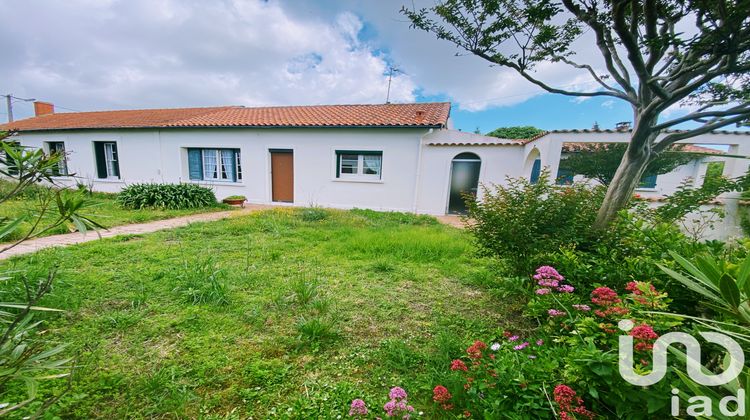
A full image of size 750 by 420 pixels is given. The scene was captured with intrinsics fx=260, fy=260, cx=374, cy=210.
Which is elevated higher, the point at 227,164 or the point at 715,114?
the point at 715,114

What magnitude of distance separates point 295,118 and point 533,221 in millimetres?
9865

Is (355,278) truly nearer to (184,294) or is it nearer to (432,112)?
(184,294)

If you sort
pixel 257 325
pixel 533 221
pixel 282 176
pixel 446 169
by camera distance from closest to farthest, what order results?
pixel 257 325, pixel 533 221, pixel 446 169, pixel 282 176

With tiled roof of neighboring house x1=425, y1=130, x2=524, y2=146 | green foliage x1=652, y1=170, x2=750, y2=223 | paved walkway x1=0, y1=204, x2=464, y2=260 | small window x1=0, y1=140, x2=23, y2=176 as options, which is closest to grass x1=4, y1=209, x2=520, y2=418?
paved walkway x1=0, y1=204, x2=464, y2=260

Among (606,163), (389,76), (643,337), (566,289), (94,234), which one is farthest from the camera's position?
(389,76)

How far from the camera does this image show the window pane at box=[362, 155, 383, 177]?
941 centimetres

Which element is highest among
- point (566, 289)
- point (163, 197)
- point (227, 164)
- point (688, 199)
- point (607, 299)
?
point (227, 164)

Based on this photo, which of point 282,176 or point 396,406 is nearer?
point 396,406

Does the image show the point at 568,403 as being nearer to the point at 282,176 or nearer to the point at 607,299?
the point at 607,299

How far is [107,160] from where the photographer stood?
38.5ft

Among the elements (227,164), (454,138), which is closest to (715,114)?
(454,138)

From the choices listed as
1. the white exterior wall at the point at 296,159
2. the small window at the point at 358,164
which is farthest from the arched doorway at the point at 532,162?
the small window at the point at 358,164

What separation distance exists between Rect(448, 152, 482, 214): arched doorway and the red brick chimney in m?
24.5

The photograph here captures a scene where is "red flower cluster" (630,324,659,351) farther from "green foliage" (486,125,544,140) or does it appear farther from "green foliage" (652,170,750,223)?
"green foliage" (486,125,544,140)
